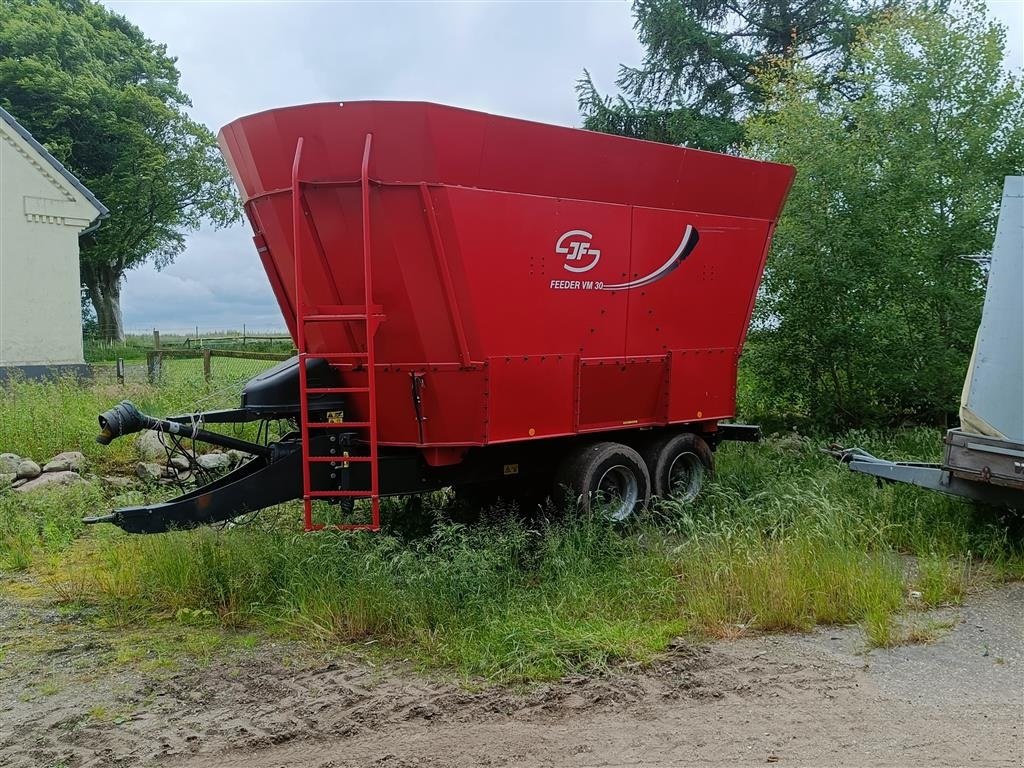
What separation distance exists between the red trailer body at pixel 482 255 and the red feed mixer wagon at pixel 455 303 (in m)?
0.01

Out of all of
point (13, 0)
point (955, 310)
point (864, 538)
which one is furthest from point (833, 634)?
point (13, 0)

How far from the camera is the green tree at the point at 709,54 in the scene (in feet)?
77.5

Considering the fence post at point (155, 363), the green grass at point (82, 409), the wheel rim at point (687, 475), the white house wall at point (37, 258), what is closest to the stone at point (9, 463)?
the green grass at point (82, 409)

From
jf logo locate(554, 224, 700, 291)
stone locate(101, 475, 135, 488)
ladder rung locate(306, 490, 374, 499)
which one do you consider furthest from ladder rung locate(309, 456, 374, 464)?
stone locate(101, 475, 135, 488)

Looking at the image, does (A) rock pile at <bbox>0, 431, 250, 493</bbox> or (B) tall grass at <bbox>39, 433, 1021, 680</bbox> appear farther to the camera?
(A) rock pile at <bbox>0, 431, 250, 493</bbox>

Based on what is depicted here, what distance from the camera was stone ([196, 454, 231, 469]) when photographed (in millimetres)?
9047

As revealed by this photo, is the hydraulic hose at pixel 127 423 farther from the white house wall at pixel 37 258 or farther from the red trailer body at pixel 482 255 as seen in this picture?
the white house wall at pixel 37 258

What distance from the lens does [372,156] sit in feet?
18.1

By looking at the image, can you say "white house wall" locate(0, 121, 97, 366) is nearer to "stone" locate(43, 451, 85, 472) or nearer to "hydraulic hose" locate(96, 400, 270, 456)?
"stone" locate(43, 451, 85, 472)

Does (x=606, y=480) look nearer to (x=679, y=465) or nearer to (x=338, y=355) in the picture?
(x=679, y=465)

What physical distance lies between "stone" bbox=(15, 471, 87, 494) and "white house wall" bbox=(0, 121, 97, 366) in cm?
1013

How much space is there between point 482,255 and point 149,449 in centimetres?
559

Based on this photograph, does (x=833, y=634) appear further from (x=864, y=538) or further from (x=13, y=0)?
(x=13, y=0)

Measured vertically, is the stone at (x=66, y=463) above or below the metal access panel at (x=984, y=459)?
below
